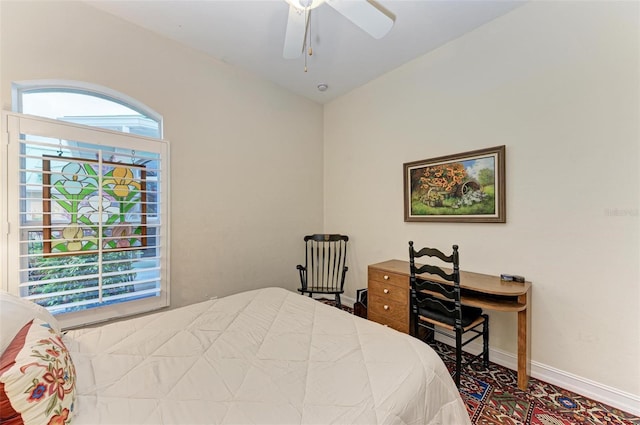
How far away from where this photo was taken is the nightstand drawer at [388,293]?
2332 millimetres

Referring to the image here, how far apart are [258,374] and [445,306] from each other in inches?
61.8

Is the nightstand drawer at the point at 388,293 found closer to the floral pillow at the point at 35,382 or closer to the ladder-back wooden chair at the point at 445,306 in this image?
the ladder-back wooden chair at the point at 445,306

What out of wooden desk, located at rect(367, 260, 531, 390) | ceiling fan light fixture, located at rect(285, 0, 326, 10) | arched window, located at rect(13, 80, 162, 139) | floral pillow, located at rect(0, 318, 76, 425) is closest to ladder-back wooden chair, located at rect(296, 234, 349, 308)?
wooden desk, located at rect(367, 260, 531, 390)

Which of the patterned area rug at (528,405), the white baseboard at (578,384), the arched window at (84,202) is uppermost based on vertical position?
the arched window at (84,202)

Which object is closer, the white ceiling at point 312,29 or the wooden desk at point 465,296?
the wooden desk at point 465,296

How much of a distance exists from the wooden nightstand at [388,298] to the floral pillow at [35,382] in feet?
7.06

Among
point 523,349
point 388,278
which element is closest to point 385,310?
point 388,278

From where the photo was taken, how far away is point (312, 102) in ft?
12.2

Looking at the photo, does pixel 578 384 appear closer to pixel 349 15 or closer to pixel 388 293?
pixel 388 293

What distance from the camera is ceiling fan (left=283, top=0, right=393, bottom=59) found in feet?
5.15

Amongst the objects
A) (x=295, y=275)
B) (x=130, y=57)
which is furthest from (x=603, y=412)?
(x=130, y=57)

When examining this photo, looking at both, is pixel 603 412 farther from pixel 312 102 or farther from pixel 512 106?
pixel 312 102

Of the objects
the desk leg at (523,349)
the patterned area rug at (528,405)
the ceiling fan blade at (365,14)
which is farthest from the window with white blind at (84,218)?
the desk leg at (523,349)

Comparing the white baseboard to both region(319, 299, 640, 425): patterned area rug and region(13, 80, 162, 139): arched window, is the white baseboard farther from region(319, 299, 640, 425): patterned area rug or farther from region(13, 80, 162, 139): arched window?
region(13, 80, 162, 139): arched window
